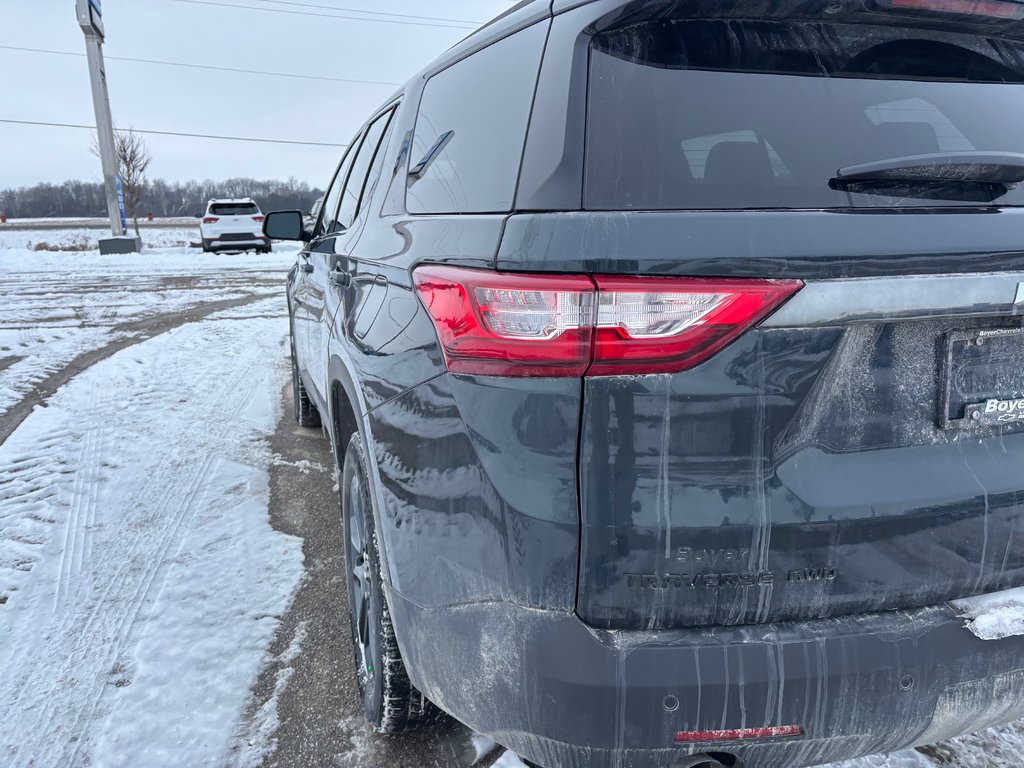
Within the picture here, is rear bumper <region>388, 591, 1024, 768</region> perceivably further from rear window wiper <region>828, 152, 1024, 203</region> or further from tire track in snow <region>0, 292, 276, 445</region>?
tire track in snow <region>0, 292, 276, 445</region>

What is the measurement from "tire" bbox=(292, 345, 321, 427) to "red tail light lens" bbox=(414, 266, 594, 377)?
151 inches

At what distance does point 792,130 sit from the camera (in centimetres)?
144

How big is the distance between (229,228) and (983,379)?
2308 centimetres

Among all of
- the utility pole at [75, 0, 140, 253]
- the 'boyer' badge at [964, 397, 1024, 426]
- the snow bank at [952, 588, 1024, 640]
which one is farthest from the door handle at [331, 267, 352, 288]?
the utility pole at [75, 0, 140, 253]

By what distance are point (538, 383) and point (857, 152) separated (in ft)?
2.58

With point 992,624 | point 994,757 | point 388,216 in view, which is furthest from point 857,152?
point 994,757

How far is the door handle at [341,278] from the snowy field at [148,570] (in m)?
1.33

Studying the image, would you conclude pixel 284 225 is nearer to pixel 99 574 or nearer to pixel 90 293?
pixel 99 574

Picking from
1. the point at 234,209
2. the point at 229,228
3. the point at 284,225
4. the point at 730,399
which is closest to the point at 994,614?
the point at 730,399

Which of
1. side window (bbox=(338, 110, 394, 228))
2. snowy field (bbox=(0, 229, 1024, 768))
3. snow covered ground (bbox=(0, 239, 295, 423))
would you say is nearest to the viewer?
snowy field (bbox=(0, 229, 1024, 768))

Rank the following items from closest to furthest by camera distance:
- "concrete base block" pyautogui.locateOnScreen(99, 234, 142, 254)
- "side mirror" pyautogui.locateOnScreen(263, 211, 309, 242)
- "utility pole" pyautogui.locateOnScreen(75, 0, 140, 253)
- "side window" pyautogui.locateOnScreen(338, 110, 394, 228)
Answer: "side window" pyautogui.locateOnScreen(338, 110, 394, 228) < "side mirror" pyautogui.locateOnScreen(263, 211, 309, 242) < "concrete base block" pyautogui.locateOnScreen(99, 234, 142, 254) < "utility pole" pyautogui.locateOnScreen(75, 0, 140, 253)

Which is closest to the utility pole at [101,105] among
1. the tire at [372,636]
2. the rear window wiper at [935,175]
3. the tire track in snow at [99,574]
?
the tire track in snow at [99,574]

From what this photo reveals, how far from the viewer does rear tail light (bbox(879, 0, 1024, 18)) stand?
57.2 inches

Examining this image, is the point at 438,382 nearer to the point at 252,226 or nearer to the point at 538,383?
the point at 538,383
